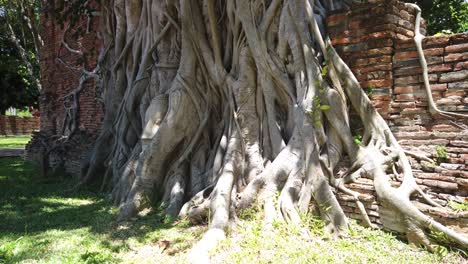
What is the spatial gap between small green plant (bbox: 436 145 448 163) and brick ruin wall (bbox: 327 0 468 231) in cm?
2

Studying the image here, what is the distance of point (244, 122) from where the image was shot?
411cm

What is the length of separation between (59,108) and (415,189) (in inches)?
351

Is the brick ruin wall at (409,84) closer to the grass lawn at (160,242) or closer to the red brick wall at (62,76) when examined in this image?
the grass lawn at (160,242)

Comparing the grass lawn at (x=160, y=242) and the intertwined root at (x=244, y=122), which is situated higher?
the intertwined root at (x=244, y=122)

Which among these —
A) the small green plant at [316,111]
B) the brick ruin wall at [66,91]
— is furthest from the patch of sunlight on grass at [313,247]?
the brick ruin wall at [66,91]

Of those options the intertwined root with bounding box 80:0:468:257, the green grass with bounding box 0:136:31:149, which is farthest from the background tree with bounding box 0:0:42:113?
the intertwined root with bounding box 80:0:468:257

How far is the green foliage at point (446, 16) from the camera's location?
346 inches

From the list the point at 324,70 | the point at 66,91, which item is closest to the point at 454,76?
the point at 324,70

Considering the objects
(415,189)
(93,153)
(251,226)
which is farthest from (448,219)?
(93,153)

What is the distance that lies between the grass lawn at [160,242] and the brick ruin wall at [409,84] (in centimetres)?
36

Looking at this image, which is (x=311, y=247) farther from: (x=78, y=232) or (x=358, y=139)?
(x=78, y=232)

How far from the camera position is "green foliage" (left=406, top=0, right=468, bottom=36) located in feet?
28.8

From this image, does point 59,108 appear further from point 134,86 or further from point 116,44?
point 134,86

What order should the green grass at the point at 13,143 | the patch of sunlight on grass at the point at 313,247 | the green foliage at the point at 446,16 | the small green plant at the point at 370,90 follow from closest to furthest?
the patch of sunlight on grass at the point at 313,247, the small green plant at the point at 370,90, the green foliage at the point at 446,16, the green grass at the point at 13,143
